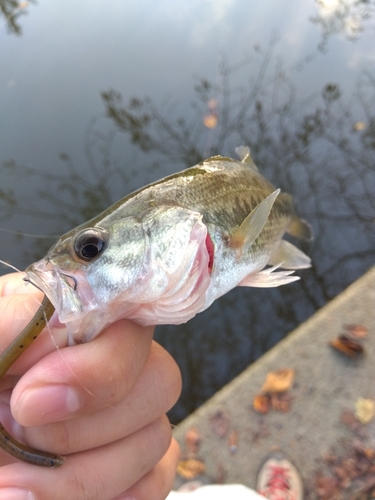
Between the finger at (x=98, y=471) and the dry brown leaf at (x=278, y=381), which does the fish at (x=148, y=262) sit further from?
the dry brown leaf at (x=278, y=381)

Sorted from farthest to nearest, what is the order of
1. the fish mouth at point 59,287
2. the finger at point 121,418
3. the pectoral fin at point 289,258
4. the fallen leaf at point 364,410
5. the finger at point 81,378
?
the fallen leaf at point 364,410 < the pectoral fin at point 289,258 < the finger at point 121,418 < the finger at point 81,378 < the fish mouth at point 59,287

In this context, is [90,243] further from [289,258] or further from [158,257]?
[289,258]

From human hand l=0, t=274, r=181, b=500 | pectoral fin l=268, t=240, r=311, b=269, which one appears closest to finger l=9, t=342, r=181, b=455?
human hand l=0, t=274, r=181, b=500

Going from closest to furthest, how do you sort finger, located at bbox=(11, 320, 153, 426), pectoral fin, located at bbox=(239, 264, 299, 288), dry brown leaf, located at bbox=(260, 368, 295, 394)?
finger, located at bbox=(11, 320, 153, 426)
pectoral fin, located at bbox=(239, 264, 299, 288)
dry brown leaf, located at bbox=(260, 368, 295, 394)

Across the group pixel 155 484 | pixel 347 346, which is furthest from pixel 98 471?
pixel 347 346

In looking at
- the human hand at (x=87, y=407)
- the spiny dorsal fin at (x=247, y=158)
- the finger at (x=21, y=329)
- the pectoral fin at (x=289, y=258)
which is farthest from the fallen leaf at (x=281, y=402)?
the finger at (x=21, y=329)

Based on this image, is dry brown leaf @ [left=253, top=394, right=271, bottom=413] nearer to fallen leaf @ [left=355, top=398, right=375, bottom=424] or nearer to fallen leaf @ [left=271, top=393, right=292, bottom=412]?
fallen leaf @ [left=271, top=393, right=292, bottom=412]
